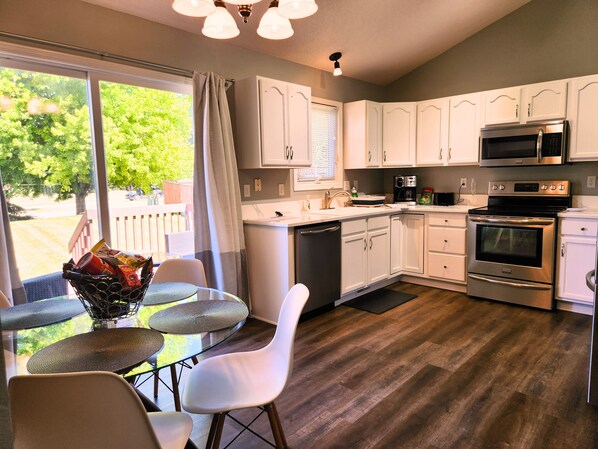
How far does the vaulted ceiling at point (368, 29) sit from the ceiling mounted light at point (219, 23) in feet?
3.21

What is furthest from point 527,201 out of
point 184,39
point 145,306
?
point 145,306

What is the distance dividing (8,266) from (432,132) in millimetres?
4251

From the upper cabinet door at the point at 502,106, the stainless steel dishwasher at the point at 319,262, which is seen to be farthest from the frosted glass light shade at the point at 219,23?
the upper cabinet door at the point at 502,106

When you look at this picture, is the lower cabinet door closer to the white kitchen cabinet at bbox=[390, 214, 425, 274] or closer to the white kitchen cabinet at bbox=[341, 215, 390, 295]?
the white kitchen cabinet at bbox=[390, 214, 425, 274]

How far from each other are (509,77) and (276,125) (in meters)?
2.78

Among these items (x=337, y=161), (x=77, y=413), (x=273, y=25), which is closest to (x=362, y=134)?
(x=337, y=161)

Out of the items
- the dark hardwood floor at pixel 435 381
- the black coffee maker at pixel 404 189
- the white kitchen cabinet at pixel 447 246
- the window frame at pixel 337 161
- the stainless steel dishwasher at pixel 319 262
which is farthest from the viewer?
the black coffee maker at pixel 404 189

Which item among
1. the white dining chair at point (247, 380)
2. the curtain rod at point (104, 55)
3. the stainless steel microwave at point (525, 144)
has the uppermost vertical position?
the curtain rod at point (104, 55)

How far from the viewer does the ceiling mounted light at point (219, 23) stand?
2.08 metres

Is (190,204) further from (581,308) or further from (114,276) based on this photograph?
(581,308)

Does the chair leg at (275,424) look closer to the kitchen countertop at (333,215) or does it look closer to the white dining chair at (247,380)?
the white dining chair at (247,380)

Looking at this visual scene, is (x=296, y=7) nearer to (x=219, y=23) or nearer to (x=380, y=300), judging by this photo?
(x=219, y=23)

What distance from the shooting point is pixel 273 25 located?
2.14 m

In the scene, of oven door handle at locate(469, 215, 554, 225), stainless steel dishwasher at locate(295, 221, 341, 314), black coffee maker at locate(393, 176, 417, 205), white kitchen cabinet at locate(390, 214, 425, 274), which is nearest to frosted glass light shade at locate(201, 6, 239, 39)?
stainless steel dishwasher at locate(295, 221, 341, 314)
